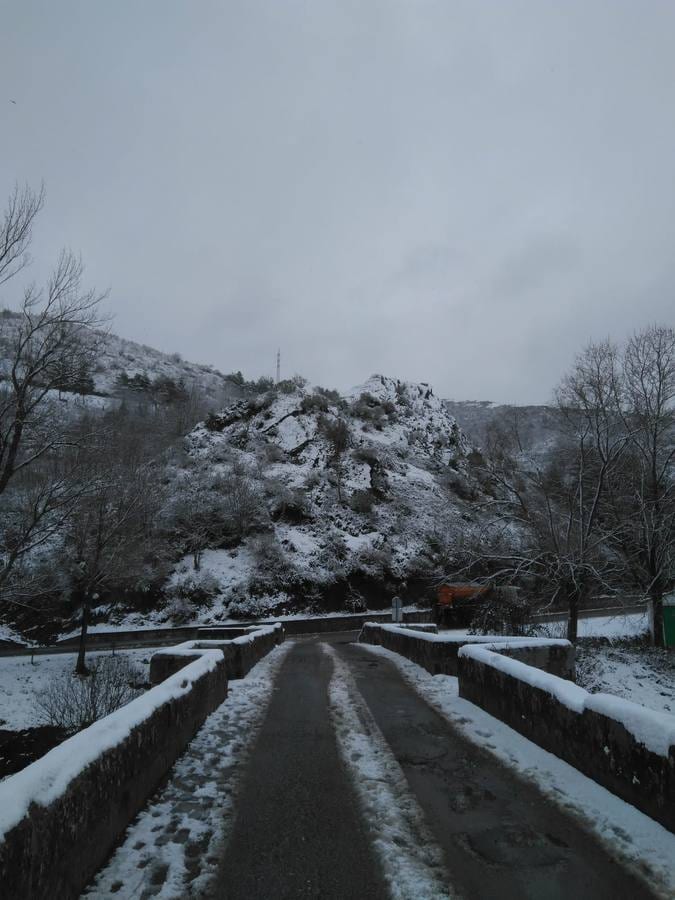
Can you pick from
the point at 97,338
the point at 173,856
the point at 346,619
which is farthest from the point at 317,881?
the point at 346,619

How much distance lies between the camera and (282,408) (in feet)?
188

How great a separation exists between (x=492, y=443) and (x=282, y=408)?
35.0 meters

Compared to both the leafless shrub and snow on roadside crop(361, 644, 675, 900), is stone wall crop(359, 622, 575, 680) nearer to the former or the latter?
snow on roadside crop(361, 644, 675, 900)

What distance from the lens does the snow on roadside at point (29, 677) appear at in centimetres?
1620

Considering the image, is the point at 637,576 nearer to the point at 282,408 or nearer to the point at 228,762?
the point at 228,762

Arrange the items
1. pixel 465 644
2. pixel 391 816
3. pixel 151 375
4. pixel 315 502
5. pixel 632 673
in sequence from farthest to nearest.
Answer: pixel 151 375 < pixel 315 502 < pixel 632 673 < pixel 465 644 < pixel 391 816

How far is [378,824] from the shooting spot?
4.16m

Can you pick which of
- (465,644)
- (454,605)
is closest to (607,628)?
(454,605)

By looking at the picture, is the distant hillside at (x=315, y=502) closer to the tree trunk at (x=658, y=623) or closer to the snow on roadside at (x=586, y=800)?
the tree trunk at (x=658, y=623)

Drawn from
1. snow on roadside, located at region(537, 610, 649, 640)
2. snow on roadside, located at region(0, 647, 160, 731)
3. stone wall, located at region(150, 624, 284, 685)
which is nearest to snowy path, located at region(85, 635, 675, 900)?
stone wall, located at region(150, 624, 284, 685)

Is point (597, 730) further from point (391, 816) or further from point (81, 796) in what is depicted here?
point (81, 796)

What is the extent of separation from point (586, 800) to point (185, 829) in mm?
3185

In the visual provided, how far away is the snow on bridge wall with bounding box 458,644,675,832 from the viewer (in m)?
4.07

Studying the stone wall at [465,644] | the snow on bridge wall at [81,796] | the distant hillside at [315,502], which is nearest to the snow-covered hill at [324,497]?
the distant hillside at [315,502]
